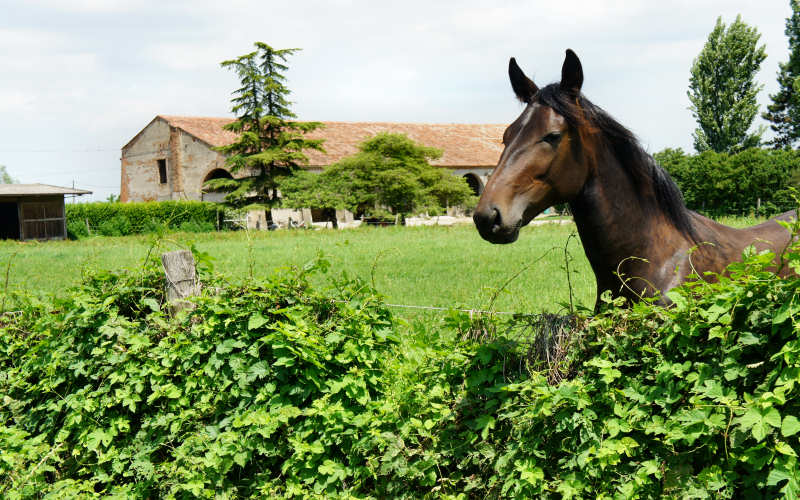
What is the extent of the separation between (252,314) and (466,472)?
158cm

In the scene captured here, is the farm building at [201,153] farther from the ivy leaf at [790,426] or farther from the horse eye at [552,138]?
the ivy leaf at [790,426]

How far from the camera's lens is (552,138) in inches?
120

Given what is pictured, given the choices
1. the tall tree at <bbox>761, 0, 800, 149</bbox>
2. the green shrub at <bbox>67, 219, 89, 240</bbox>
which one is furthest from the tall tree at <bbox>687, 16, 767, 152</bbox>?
the green shrub at <bbox>67, 219, 89, 240</bbox>

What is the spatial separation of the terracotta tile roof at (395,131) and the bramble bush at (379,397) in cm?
3349

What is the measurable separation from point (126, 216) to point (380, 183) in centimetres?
1551

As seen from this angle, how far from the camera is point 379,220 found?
32031mm

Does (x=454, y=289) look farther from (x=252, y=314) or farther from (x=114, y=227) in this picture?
(x=114, y=227)

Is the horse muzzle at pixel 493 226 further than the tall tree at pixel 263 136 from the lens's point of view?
No

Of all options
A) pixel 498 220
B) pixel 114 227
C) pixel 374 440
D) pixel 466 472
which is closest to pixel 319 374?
pixel 374 440

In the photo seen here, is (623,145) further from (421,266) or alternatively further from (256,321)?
(421,266)

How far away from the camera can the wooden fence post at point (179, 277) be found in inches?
160

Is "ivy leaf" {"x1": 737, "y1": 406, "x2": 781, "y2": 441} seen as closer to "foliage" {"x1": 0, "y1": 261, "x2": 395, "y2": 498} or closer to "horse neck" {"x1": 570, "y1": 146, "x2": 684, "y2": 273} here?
"horse neck" {"x1": 570, "y1": 146, "x2": 684, "y2": 273}

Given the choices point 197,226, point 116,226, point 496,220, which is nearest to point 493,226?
point 496,220

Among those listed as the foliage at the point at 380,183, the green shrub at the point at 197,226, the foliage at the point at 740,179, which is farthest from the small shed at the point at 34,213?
the foliage at the point at 740,179
